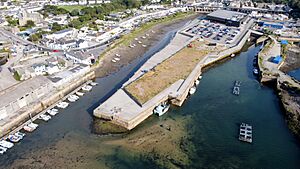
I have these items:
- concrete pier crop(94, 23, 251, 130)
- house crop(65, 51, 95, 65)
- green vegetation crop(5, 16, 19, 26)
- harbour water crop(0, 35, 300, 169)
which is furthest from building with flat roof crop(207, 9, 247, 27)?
green vegetation crop(5, 16, 19, 26)

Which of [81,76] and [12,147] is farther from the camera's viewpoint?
[81,76]

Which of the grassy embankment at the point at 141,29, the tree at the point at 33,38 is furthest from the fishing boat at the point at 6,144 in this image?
the tree at the point at 33,38

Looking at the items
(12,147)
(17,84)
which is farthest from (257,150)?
(17,84)

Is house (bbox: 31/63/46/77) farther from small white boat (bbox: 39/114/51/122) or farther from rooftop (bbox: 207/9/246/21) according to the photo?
rooftop (bbox: 207/9/246/21)

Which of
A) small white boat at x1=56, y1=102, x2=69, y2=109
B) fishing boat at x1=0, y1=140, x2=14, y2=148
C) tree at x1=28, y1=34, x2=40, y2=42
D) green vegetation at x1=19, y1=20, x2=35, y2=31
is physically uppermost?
green vegetation at x1=19, y1=20, x2=35, y2=31

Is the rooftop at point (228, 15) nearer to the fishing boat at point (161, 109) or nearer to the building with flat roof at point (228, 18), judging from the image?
the building with flat roof at point (228, 18)

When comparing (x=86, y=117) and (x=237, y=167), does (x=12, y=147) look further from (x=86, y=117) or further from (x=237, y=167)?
(x=237, y=167)
